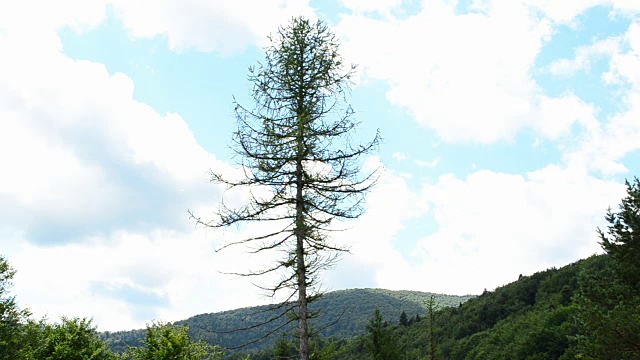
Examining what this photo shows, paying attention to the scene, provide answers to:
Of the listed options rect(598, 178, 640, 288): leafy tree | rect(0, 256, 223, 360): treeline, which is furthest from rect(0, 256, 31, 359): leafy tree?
rect(598, 178, 640, 288): leafy tree

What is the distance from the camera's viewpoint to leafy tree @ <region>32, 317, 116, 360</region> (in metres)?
20.6

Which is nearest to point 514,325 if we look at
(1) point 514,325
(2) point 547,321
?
(1) point 514,325

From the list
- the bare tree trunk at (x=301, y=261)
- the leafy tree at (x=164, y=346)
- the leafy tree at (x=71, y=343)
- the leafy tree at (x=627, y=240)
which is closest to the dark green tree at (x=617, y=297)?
the leafy tree at (x=627, y=240)

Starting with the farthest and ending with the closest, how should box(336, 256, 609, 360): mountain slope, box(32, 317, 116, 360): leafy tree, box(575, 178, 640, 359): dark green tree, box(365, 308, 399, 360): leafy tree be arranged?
box(336, 256, 609, 360): mountain slope < box(365, 308, 399, 360): leafy tree < box(32, 317, 116, 360): leafy tree < box(575, 178, 640, 359): dark green tree

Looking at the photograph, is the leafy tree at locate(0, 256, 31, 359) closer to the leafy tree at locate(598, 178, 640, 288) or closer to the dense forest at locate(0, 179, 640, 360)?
the dense forest at locate(0, 179, 640, 360)

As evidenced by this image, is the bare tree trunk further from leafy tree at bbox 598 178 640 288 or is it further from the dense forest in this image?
leafy tree at bbox 598 178 640 288

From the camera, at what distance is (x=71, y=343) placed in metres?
21.0

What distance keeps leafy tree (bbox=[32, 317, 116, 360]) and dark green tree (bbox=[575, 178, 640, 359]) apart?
20722 mm

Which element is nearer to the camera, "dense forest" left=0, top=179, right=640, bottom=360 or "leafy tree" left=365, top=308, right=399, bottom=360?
"dense forest" left=0, top=179, right=640, bottom=360

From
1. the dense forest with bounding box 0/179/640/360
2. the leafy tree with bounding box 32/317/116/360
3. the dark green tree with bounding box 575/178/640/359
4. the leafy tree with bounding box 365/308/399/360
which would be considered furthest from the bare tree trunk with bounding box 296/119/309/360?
the leafy tree with bounding box 365/308/399/360

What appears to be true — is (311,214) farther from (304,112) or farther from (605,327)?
(605,327)

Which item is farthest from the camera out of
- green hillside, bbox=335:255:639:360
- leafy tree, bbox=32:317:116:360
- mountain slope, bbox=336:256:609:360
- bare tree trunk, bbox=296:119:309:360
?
mountain slope, bbox=336:256:609:360

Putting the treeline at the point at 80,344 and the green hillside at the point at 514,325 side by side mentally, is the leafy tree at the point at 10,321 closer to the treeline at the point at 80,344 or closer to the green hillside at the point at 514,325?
the treeline at the point at 80,344

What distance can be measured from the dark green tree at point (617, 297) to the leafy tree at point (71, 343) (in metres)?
20.7
